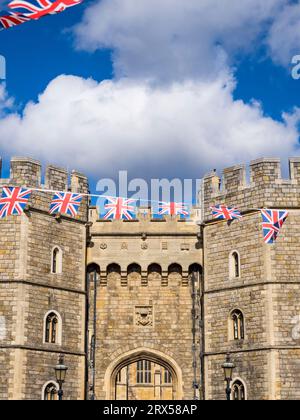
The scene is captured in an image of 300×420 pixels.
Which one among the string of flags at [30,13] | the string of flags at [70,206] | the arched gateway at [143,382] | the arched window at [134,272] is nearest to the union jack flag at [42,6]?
the string of flags at [30,13]

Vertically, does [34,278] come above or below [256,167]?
below

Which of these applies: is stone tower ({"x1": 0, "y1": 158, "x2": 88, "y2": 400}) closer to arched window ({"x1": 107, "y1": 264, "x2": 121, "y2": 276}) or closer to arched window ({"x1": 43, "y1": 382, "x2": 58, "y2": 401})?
arched window ({"x1": 43, "y1": 382, "x2": 58, "y2": 401})

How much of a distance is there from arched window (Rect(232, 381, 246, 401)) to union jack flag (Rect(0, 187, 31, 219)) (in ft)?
33.4

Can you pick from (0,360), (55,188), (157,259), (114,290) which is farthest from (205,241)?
(0,360)

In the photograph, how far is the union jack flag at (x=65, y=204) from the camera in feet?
94.5

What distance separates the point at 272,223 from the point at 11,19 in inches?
521

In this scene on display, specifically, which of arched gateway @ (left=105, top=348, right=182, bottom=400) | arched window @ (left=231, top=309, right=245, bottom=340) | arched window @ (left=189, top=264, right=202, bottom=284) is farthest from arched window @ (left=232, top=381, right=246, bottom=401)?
arched gateway @ (left=105, top=348, right=182, bottom=400)

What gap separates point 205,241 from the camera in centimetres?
→ 3053

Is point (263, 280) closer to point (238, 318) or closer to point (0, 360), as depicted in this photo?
point (238, 318)

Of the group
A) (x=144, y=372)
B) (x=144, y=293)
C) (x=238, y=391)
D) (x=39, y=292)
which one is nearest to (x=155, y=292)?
(x=144, y=293)

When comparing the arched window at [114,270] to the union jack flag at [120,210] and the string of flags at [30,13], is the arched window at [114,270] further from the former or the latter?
the string of flags at [30,13]

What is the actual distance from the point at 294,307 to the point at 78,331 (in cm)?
838

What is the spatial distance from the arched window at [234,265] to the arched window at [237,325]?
139cm

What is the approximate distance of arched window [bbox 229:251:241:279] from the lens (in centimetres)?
2916
